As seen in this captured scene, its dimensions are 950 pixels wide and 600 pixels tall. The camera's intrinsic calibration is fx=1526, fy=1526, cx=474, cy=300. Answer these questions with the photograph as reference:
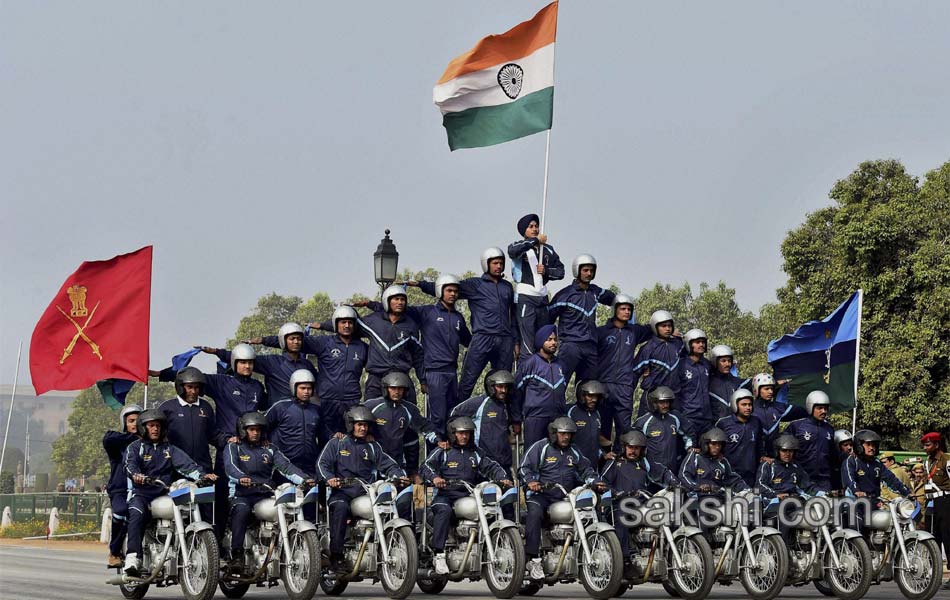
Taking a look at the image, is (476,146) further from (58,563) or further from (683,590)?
(58,563)

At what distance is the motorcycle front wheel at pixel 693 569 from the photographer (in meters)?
16.6

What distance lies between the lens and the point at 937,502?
1939cm

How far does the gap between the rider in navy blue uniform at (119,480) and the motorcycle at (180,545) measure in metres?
0.47

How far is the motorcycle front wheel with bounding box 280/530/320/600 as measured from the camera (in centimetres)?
1545

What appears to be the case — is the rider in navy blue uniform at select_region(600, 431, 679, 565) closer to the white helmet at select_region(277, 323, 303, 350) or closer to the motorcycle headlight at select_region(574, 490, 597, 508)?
the motorcycle headlight at select_region(574, 490, 597, 508)

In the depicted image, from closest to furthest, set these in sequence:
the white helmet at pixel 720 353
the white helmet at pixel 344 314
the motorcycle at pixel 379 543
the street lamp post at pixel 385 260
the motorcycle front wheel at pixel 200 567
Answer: the motorcycle front wheel at pixel 200 567 < the motorcycle at pixel 379 543 < the white helmet at pixel 344 314 < the white helmet at pixel 720 353 < the street lamp post at pixel 385 260

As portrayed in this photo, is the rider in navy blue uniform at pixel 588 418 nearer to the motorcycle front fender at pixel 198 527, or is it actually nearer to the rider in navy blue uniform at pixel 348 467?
the rider in navy blue uniform at pixel 348 467

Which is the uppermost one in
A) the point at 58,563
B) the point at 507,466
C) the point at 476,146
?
the point at 476,146

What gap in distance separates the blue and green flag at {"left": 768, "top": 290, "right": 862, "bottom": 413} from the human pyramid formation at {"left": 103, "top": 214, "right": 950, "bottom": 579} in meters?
2.29

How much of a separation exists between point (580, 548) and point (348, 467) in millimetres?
2695

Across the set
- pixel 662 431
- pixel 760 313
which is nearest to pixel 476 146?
pixel 662 431

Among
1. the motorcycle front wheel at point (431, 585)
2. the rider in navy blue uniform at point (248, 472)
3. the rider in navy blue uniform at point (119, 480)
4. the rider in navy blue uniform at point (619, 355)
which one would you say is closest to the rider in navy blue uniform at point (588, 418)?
the rider in navy blue uniform at point (619, 355)

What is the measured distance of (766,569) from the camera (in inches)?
669

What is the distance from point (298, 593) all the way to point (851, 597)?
6.36 meters
